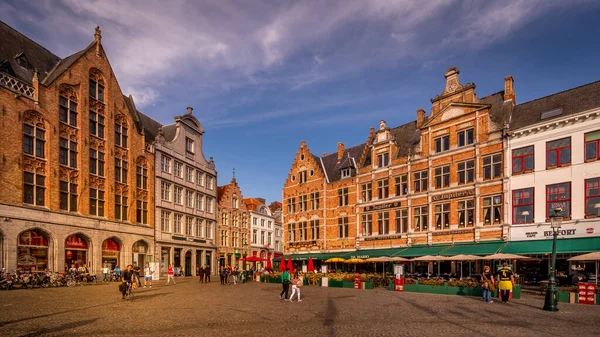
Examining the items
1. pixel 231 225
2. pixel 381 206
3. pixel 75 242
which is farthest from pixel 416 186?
pixel 231 225

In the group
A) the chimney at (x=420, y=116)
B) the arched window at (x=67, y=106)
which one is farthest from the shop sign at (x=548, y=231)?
the arched window at (x=67, y=106)

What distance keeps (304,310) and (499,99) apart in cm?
2440

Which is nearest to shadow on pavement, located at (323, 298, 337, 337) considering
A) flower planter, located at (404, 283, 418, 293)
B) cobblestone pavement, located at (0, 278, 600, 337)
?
cobblestone pavement, located at (0, 278, 600, 337)

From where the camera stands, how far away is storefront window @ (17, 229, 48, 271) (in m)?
27.2

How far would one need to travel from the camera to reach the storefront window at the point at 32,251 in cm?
2725

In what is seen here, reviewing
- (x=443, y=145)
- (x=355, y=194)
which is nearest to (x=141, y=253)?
(x=355, y=194)

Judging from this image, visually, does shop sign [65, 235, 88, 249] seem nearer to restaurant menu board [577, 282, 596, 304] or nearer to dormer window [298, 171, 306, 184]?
dormer window [298, 171, 306, 184]

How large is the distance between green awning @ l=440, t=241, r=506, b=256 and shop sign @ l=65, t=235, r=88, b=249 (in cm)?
2572

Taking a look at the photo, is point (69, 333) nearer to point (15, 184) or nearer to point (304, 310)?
point (304, 310)

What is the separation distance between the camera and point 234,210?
5788cm

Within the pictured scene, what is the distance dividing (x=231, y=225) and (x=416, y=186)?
2871 centimetres

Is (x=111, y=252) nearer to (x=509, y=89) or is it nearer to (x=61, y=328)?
(x=61, y=328)

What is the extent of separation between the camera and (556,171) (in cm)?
2686

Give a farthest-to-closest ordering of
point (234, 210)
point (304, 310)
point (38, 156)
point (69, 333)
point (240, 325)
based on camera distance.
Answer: point (234, 210) → point (38, 156) → point (304, 310) → point (240, 325) → point (69, 333)
